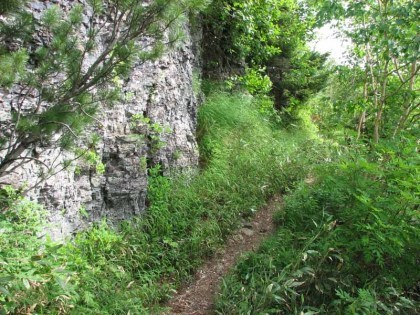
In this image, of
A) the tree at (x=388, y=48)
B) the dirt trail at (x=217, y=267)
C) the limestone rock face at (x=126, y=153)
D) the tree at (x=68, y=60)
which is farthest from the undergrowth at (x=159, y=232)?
the tree at (x=388, y=48)

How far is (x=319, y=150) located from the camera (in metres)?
8.38

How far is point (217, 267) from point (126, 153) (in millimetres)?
2296

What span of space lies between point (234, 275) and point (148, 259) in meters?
1.24

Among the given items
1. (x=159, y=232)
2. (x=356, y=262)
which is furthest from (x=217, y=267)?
(x=356, y=262)

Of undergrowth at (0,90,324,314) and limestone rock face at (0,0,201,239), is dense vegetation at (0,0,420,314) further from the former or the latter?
limestone rock face at (0,0,201,239)

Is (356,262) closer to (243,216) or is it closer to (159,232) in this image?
(243,216)

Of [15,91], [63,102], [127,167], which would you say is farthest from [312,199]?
[15,91]

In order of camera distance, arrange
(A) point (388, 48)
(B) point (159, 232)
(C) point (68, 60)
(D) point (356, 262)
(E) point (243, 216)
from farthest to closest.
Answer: (E) point (243, 216) < (B) point (159, 232) < (A) point (388, 48) < (D) point (356, 262) < (C) point (68, 60)

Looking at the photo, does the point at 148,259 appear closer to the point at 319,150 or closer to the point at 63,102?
the point at 63,102

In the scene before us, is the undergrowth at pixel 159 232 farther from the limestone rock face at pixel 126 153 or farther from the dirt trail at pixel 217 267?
the limestone rock face at pixel 126 153

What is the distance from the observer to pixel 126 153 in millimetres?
5527

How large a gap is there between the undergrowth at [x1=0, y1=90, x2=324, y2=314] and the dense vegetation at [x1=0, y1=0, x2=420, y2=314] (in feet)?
0.06

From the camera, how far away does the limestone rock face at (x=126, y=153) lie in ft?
13.9

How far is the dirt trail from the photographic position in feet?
14.5
